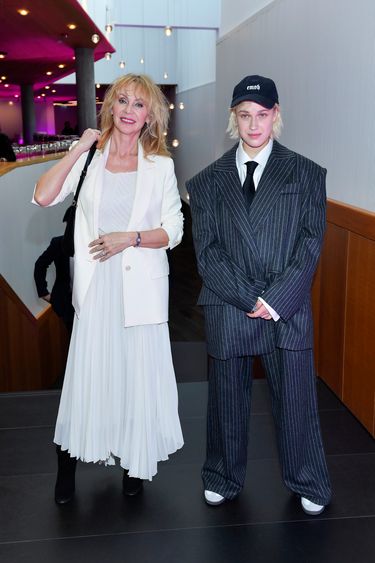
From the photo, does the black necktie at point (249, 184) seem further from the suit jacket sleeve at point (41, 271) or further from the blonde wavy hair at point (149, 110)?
the suit jacket sleeve at point (41, 271)

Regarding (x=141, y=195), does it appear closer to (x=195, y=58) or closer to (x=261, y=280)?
(x=261, y=280)

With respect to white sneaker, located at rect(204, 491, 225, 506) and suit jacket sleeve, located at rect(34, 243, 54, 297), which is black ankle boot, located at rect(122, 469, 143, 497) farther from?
suit jacket sleeve, located at rect(34, 243, 54, 297)

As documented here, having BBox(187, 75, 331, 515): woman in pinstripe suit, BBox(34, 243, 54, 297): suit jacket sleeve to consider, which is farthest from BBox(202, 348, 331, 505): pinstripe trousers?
BBox(34, 243, 54, 297): suit jacket sleeve

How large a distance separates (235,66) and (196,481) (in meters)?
5.02

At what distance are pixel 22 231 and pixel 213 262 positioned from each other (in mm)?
5091

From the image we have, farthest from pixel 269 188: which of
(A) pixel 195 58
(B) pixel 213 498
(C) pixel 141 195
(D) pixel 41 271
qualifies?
(A) pixel 195 58

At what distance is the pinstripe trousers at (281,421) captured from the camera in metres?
2.27

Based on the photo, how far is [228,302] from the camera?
2.18m

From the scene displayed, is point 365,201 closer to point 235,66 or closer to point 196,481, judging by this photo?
point 196,481

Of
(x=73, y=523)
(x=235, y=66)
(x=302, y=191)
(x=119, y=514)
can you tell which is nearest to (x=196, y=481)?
(x=119, y=514)

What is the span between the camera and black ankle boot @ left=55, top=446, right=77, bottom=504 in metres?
2.45

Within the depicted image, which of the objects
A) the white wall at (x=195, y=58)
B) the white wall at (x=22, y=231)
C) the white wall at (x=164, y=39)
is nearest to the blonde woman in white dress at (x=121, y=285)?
the white wall at (x=22, y=231)

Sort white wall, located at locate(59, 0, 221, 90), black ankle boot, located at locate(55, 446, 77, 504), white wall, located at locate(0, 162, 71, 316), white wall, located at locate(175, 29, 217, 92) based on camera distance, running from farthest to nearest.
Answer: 1. white wall, located at locate(175, 29, 217, 92)
2. white wall, located at locate(59, 0, 221, 90)
3. white wall, located at locate(0, 162, 71, 316)
4. black ankle boot, located at locate(55, 446, 77, 504)

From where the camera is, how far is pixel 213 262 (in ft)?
7.19
